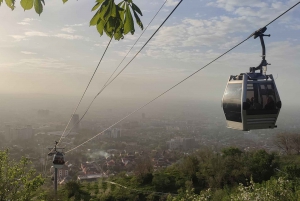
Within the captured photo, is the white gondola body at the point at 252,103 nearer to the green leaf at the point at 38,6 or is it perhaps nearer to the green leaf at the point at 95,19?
the green leaf at the point at 95,19

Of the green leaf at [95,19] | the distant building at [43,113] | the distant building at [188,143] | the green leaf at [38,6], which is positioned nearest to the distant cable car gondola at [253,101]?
the green leaf at [95,19]

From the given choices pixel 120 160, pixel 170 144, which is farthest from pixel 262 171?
pixel 170 144

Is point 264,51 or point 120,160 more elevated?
point 264,51

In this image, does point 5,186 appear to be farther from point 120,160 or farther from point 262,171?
point 120,160

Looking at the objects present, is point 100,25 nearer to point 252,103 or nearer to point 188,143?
point 252,103

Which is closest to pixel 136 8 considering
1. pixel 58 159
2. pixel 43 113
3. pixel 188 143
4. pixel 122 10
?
pixel 122 10

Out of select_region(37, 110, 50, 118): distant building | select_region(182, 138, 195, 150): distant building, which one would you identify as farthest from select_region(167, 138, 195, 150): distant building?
select_region(37, 110, 50, 118): distant building

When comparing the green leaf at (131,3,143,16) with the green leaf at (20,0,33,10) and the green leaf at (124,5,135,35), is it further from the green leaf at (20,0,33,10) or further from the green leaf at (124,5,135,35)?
the green leaf at (20,0,33,10)
